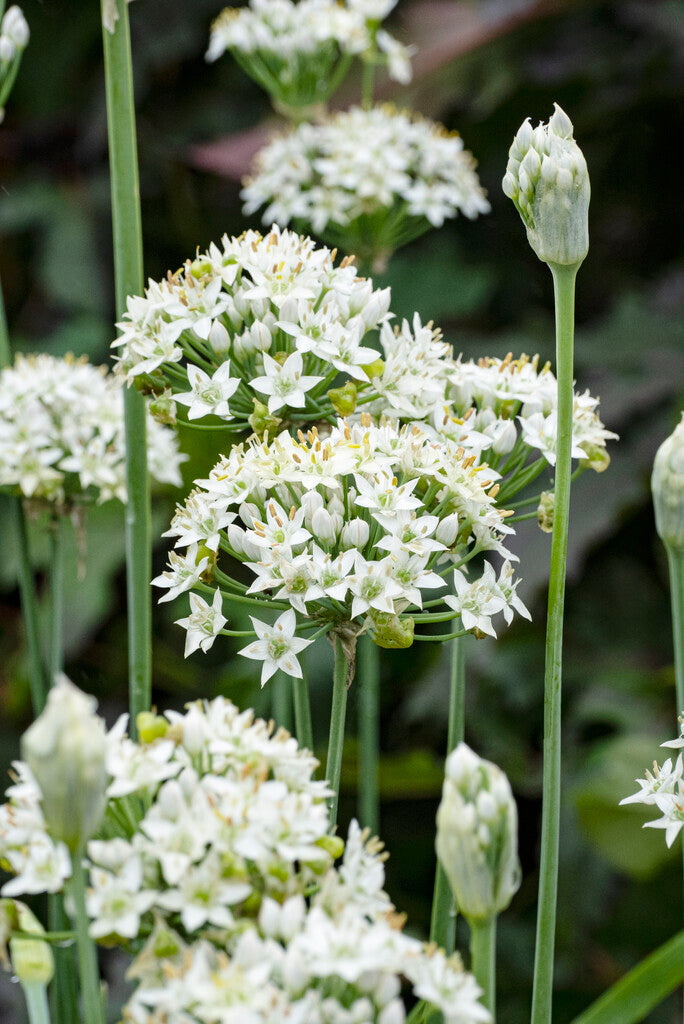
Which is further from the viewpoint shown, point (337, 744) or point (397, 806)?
point (397, 806)

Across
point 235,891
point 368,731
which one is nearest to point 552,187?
point 235,891

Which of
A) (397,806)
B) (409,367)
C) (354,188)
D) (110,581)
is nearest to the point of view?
(409,367)

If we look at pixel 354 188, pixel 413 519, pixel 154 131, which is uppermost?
pixel 154 131

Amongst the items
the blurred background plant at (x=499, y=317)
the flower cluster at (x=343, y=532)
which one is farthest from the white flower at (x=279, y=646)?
the blurred background plant at (x=499, y=317)

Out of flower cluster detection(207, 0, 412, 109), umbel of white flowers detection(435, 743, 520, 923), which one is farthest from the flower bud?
flower cluster detection(207, 0, 412, 109)

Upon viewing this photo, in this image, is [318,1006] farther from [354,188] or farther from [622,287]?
[622,287]

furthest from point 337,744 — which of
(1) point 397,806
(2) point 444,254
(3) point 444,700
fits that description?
(2) point 444,254

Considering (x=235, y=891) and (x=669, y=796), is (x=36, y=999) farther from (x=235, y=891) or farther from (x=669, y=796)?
(x=669, y=796)
